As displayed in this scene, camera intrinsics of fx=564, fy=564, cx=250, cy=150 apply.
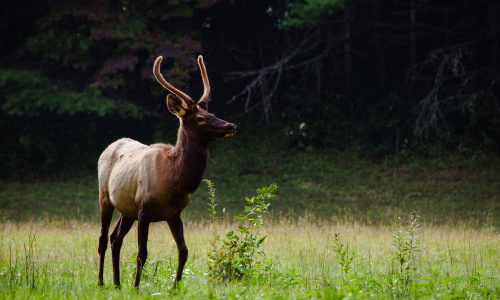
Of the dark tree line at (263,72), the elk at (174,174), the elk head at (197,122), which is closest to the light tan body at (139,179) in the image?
the elk at (174,174)

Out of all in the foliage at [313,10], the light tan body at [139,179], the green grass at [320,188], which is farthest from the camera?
the foliage at [313,10]

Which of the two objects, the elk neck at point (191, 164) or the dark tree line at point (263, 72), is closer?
the elk neck at point (191, 164)

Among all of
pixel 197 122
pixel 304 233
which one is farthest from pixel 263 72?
pixel 197 122

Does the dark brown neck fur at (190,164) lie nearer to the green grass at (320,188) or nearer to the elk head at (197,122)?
the elk head at (197,122)

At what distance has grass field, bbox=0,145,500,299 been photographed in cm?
523

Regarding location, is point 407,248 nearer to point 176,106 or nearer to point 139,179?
point 176,106

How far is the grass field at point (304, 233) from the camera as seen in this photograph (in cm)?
523

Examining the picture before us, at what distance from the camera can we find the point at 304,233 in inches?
373

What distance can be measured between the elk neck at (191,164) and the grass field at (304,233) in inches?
36.0

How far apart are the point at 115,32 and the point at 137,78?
8.54 ft

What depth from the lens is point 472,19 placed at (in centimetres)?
1797

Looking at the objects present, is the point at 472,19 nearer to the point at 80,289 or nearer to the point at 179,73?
the point at 179,73

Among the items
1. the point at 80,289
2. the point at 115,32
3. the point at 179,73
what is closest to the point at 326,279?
the point at 80,289

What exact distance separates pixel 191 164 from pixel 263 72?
1353 cm
